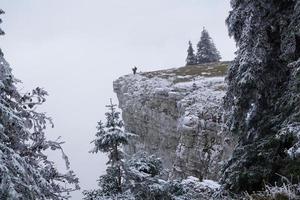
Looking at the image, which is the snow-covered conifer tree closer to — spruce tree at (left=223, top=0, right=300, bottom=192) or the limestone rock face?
spruce tree at (left=223, top=0, right=300, bottom=192)

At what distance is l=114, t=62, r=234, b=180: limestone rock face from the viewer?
1213 inches

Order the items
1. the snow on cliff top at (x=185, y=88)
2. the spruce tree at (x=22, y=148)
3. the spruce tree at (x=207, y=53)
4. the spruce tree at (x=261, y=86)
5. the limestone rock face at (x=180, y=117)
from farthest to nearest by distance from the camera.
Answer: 1. the spruce tree at (x=207, y=53)
2. the snow on cliff top at (x=185, y=88)
3. the limestone rock face at (x=180, y=117)
4. the spruce tree at (x=261, y=86)
5. the spruce tree at (x=22, y=148)

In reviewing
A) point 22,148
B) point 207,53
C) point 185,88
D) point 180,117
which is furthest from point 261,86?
point 207,53

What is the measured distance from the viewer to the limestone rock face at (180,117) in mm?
30812

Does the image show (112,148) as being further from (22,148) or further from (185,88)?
(185,88)

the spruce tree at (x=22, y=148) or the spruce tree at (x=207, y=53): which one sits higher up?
the spruce tree at (x=207, y=53)

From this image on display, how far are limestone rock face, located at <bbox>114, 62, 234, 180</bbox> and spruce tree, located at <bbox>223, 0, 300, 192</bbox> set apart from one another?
13115mm

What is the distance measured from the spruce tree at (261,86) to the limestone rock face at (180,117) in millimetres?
13115

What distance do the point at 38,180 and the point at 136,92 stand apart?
38.8 meters

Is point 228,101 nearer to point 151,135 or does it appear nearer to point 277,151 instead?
point 277,151

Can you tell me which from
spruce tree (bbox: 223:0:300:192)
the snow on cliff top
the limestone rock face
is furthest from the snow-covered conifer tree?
the snow on cliff top

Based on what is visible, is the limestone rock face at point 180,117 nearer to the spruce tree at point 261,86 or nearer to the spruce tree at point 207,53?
the spruce tree at point 261,86

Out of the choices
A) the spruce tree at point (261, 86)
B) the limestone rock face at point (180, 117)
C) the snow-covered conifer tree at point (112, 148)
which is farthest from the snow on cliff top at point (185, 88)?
the spruce tree at point (261, 86)

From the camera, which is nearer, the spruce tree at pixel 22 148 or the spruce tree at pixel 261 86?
the spruce tree at pixel 22 148
